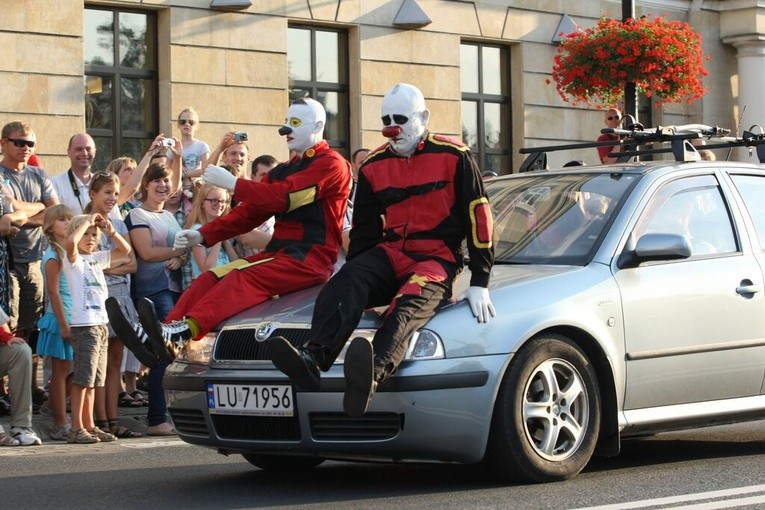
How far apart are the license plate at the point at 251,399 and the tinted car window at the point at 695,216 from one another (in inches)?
86.0

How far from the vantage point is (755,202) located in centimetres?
933

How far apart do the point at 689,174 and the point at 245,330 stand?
268 cm

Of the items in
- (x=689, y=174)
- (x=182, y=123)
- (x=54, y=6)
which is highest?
(x=54, y=6)

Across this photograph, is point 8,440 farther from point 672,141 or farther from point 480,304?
point 672,141

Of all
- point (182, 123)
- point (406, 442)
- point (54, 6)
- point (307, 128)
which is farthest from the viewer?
point (54, 6)

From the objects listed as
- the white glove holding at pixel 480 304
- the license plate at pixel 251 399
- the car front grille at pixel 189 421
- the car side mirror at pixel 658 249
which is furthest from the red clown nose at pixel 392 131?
the car front grille at pixel 189 421

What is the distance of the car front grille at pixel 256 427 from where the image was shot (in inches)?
306

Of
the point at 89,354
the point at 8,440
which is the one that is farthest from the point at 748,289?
the point at 8,440

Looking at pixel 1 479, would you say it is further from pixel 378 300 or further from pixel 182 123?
pixel 182 123

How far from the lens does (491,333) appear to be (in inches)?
300

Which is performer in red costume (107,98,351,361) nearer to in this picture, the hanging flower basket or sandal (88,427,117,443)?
sandal (88,427,117,443)

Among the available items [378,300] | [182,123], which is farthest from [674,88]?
[378,300]

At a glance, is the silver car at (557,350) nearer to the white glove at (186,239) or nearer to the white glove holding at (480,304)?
the white glove holding at (480,304)

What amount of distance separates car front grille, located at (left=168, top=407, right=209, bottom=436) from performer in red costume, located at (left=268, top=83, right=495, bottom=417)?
842 mm
